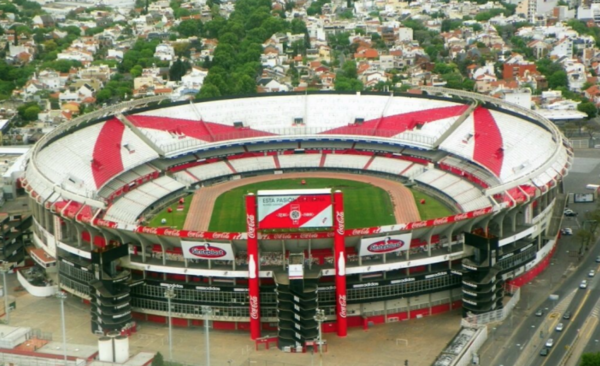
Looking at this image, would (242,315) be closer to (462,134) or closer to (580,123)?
(462,134)

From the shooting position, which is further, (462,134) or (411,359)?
(462,134)

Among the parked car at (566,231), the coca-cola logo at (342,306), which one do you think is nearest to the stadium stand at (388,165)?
the parked car at (566,231)

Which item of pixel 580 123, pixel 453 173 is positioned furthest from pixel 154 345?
pixel 580 123

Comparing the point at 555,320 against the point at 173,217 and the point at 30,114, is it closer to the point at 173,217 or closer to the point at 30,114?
the point at 173,217

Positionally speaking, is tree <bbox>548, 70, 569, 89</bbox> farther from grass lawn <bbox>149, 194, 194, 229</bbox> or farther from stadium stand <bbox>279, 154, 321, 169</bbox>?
grass lawn <bbox>149, 194, 194, 229</bbox>

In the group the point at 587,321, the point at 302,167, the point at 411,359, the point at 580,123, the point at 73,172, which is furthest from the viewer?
the point at 580,123

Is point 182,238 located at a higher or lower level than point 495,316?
higher

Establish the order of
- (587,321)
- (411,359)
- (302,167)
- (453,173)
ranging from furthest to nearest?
(302,167), (453,173), (587,321), (411,359)

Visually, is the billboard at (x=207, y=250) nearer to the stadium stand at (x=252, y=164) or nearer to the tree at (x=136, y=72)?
the stadium stand at (x=252, y=164)
